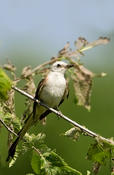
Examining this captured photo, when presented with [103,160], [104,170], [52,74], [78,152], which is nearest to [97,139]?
[103,160]

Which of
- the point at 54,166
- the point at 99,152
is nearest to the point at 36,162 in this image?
the point at 54,166

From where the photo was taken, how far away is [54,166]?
11.9ft

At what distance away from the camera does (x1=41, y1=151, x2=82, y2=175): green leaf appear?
3.57 metres

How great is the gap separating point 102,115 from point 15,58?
5.76m

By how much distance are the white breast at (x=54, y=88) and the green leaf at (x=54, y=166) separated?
7.75 ft

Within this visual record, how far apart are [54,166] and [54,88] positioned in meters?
2.48

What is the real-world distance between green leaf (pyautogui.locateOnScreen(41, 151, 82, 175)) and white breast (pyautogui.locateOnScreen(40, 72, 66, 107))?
236 centimetres

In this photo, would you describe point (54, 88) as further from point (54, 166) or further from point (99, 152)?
point (54, 166)

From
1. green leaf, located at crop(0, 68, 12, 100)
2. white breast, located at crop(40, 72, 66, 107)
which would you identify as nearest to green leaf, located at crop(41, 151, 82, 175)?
green leaf, located at crop(0, 68, 12, 100)

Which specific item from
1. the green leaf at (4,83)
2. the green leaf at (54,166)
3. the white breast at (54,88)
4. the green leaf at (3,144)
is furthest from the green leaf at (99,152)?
the white breast at (54,88)

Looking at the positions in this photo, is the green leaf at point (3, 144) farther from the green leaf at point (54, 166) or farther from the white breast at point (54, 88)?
the white breast at point (54, 88)

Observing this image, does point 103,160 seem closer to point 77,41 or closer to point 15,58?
point 77,41

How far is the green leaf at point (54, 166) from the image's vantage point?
11.7ft

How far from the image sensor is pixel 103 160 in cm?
387
